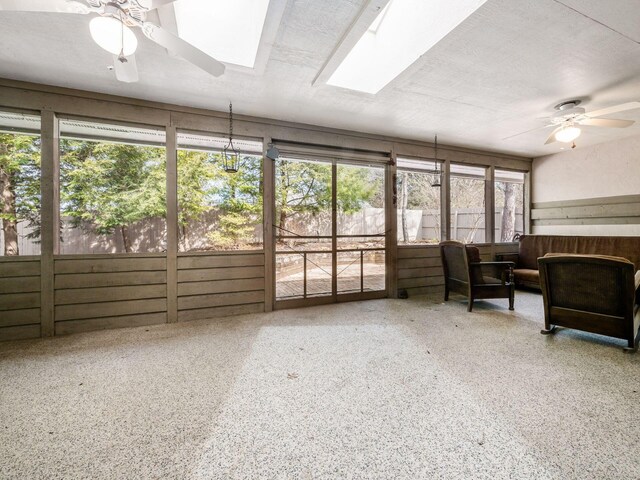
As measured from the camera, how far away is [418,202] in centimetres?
470

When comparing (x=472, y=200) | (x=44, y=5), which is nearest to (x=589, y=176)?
(x=472, y=200)

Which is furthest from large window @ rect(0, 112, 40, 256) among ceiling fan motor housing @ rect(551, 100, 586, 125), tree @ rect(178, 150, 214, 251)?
ceiling fan motor housing @ rect(551, 100, 586, 125)

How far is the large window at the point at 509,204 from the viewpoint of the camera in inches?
214

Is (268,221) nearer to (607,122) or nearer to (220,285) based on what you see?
(220,285)

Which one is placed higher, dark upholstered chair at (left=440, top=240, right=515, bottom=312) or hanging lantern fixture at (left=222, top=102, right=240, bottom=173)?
hanging lantern fixture at (left=222, top=102, right=240, bottom=173)

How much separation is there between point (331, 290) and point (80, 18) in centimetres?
362

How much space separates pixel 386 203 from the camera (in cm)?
434

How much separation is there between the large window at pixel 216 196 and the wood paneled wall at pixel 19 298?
137cm

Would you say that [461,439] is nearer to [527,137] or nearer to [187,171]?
[187,171]

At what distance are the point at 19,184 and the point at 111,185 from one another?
764mm

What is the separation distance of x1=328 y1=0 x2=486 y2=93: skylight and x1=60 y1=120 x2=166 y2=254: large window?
7.57ft

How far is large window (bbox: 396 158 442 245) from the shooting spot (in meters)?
4.53

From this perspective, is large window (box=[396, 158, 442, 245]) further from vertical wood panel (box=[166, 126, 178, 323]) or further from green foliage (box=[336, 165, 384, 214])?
vertical wood panel (box=[166, 126, 178, 323])

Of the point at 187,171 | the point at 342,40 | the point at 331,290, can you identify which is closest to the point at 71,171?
the point at 187,171
